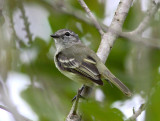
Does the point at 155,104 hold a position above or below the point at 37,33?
below

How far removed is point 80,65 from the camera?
4.28 metres

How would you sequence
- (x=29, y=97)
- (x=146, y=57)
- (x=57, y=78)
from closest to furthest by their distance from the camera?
(x=146, y=57)
(x=29, y=97)
(x=57, y=78)

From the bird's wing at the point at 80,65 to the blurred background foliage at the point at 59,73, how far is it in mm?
141

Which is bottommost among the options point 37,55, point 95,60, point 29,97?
point 29,97

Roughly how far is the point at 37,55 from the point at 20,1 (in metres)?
1.12

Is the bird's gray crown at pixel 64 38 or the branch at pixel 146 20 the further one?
the bird's gray crown at pixel 64 38

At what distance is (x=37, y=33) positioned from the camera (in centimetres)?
427

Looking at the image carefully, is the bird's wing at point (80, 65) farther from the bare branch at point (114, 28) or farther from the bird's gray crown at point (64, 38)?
the bird's gray crown at point (64, 38)

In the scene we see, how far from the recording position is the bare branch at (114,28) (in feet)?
13.1

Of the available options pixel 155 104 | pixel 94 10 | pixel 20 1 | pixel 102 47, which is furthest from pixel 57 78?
pixel 155 104

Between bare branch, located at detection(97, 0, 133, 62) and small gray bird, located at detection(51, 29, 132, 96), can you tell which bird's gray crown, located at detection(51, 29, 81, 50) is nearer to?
small gray bird, located at detection(51, 29, 132, 96)

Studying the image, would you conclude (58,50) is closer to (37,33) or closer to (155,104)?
(37,33)

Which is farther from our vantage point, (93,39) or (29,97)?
(93,39)

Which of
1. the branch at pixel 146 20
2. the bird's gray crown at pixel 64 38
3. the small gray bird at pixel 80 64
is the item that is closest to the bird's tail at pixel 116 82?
the small gray bird at pixel 80 64
